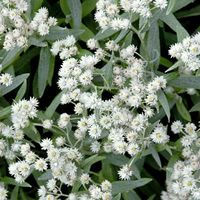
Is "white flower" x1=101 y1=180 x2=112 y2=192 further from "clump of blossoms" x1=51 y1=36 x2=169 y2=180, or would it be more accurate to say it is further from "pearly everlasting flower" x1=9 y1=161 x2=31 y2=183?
"pearly everlasting flower" x1=9 y1=161 x2=31 y2=183

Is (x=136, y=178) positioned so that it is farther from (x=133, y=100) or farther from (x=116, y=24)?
(x=116, y=24)

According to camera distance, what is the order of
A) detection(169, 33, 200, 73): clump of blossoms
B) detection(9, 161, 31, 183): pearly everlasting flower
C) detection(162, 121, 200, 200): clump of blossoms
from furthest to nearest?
1. detection(9, 161, 31, 183): pearly everlasting flower
2. detection(162, 121, 200, 200): clump of blossoms
3. detection(169, 33, 200, 73): clump of blossoms

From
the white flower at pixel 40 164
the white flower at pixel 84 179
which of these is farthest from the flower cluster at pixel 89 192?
the white flower at pixel 40 164

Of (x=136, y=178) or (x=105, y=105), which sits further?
(x=136, y=178)

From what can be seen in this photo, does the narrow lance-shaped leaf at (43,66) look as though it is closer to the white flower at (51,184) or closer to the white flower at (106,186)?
the white flower at (51,184)

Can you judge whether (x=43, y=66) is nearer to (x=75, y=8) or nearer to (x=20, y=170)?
(x=75, y=8)

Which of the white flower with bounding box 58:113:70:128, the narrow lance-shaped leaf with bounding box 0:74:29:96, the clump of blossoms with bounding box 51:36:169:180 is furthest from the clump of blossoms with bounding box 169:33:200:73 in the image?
the narrow lance-shaped leaf with bounding box 0:74:29:96

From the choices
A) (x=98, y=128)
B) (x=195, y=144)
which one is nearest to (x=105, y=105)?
(x=98, y=128)
